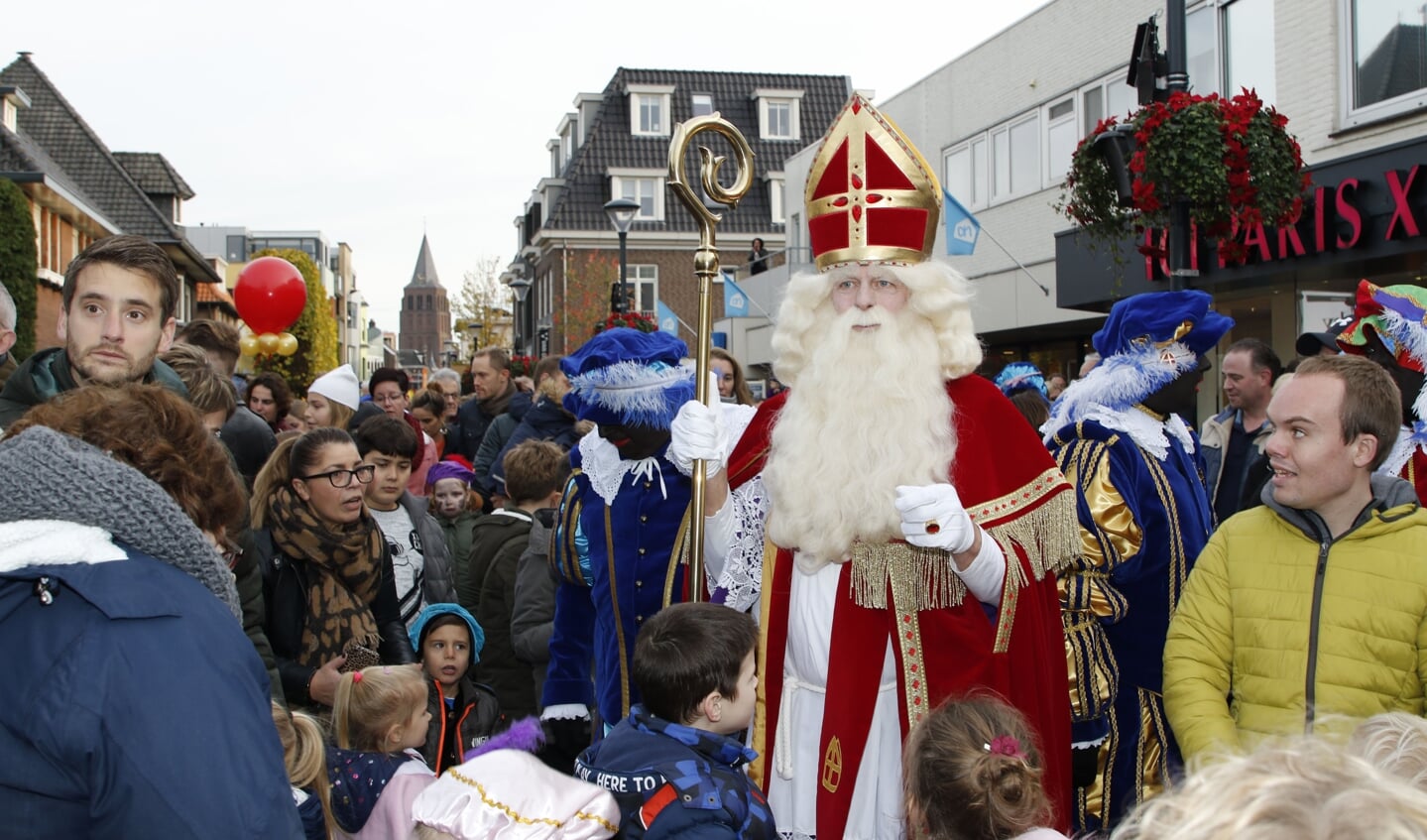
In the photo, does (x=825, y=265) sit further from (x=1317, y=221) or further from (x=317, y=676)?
(x=1317, y=221)

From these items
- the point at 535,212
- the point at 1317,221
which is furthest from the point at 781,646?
the point at 535,212


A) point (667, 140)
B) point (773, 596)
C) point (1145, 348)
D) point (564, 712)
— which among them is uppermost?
point (667, 140)

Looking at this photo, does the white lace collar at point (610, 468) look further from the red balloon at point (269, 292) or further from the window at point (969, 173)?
the window at point (969, 173)

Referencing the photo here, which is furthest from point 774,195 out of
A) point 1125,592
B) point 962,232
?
point 1125,592

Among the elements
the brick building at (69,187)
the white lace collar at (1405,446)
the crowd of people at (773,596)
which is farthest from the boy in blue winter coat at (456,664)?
the brick building at (69,187)

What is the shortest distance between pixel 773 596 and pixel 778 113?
37645mm

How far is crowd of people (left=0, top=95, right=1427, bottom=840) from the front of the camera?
1661mm

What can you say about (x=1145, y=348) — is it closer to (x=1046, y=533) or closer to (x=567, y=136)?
(x=1046, y=533)

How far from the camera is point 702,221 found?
4160 mm

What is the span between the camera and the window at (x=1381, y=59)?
1091cm

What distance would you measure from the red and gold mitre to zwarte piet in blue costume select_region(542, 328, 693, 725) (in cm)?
87

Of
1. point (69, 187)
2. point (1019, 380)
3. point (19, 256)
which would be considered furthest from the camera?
point (69, 187)

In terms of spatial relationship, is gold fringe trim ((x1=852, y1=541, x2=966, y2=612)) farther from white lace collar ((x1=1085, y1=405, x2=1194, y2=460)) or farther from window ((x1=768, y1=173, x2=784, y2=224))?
window ((x1=768, y1=173, x2=784, y2=224))

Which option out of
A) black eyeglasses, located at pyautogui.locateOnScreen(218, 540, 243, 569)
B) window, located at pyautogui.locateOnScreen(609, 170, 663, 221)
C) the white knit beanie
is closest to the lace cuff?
black eyeglasses, located at pyautogui.locateOnScreen(218, 540, 243, 569)
